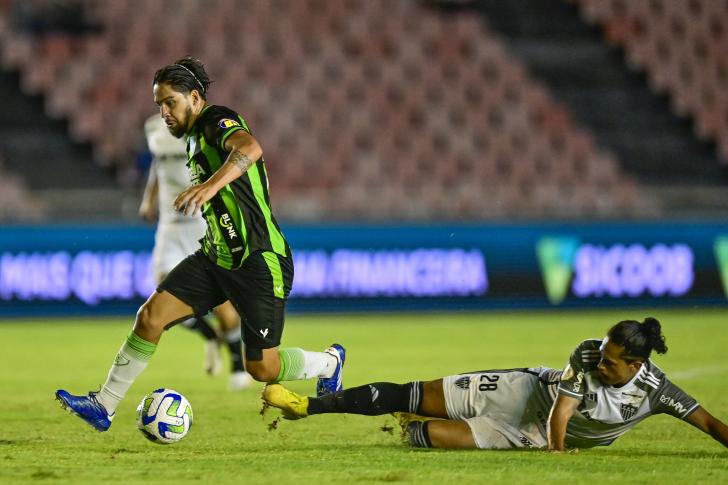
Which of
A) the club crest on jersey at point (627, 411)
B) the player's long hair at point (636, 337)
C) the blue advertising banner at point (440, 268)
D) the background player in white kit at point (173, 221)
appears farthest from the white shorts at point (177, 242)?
the blue advertising banner at point (440, 268)

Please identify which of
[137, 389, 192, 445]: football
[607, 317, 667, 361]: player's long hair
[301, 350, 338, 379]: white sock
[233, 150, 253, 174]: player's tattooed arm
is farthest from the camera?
[301, 350, 338, 379]: white sock

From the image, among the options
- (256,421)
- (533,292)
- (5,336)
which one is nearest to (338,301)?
(533,292)

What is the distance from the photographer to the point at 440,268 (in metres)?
15.7

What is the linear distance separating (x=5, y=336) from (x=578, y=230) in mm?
7029

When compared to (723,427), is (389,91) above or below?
above

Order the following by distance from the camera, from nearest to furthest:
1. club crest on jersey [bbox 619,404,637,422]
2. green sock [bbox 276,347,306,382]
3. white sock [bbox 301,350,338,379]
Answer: club crest on jersey [bbox 619,404,637,422], green sock [bbox 276,347,306,382], white sock [bbox 301,350,338,379]

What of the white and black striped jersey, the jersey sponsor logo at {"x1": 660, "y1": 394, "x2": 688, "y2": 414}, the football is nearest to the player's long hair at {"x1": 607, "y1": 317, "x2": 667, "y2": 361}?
the jersey sponsor logo at {"x1": 660, "y1": 394, "x2": 688, "y2": 414}

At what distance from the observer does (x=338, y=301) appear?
1560cm

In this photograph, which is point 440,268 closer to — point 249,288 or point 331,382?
point 331,382

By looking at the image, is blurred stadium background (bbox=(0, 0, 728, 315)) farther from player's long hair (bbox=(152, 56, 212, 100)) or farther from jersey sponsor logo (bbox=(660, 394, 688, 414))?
jersey sponsor logo (bbox=(660, 394, 688, 414))

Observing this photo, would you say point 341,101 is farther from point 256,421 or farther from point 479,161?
point 256,421

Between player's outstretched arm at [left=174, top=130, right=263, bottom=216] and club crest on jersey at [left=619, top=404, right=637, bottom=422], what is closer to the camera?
player's outstretched arm at [left=174, top=130, right=263, bottom=216]

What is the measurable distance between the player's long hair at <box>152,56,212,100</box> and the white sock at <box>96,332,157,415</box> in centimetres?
134

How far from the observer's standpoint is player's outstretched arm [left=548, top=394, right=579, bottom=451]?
6.25 metres
